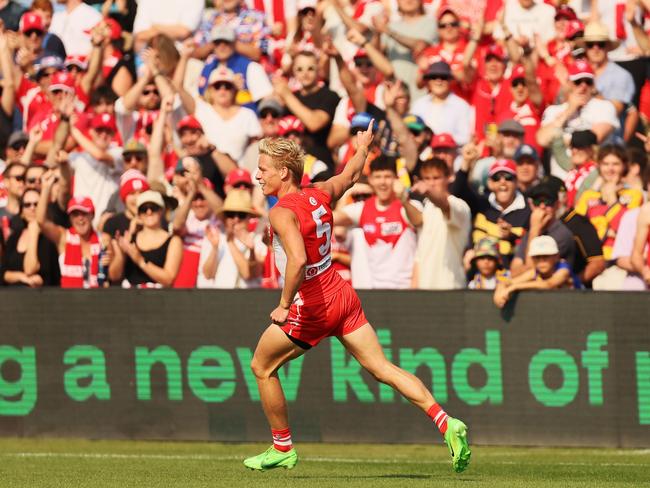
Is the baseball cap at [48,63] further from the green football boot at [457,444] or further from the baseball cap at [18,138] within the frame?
the green football boot at [457,444]

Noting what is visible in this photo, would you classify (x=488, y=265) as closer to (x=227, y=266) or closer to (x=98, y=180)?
(x=227, y=266)

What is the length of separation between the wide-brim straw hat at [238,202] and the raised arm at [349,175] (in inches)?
137

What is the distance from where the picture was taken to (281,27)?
1666 cm

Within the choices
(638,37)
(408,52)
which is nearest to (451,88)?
(408,52)

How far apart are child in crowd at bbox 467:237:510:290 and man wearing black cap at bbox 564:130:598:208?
138cm

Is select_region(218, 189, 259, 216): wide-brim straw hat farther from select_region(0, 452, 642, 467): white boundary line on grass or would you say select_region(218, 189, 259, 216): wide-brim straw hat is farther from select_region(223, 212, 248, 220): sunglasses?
select_region(0, 452, 642, 467): white boundary line on grass

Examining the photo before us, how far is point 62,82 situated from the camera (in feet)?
49.5

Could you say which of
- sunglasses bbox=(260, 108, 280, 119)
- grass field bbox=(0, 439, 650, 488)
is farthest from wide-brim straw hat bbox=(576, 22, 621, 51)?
grass field bbox=(0, 439, 650, 488)

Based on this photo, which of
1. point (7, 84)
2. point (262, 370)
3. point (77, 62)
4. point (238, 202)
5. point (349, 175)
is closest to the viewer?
point (262, 370)

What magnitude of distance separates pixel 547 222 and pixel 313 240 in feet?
12.7

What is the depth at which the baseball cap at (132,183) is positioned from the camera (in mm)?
13633

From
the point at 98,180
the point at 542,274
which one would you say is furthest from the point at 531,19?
the point at 98,180

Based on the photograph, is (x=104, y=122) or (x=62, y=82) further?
(x=62, y=82)

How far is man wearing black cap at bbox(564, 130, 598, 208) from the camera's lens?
43.4 ft
